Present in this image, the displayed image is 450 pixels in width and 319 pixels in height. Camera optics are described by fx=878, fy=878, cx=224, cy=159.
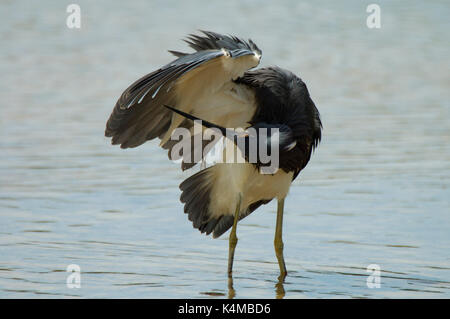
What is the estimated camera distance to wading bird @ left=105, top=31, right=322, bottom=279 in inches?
217

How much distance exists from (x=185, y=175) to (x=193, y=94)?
1.47 metres

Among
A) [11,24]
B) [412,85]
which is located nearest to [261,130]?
[412,85]

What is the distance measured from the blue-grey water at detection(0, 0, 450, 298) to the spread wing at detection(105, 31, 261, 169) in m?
1.05

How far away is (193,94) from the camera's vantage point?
5.69 m

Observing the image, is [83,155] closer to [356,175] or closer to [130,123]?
[356,175]

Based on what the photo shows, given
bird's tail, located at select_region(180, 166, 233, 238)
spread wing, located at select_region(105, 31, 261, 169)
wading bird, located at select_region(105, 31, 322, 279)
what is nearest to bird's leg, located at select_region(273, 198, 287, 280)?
wading bird, located at select_region(105, 31, 322, 279)

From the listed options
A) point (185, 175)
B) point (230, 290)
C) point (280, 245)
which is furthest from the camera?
point (185, 175)

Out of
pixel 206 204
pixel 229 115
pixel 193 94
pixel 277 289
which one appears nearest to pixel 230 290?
pixel 277 289

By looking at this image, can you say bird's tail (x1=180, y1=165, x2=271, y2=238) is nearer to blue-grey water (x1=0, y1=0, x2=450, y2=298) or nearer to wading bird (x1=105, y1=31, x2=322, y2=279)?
wading bird (x1=105, y1=31, x2=322, y2=279)

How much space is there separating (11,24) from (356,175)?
11088 mm

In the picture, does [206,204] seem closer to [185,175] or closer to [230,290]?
[185,175]

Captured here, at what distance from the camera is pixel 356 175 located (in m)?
8.88

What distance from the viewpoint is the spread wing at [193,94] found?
5.20 m
